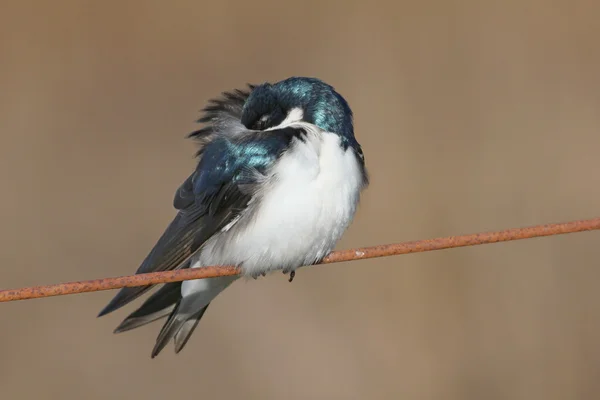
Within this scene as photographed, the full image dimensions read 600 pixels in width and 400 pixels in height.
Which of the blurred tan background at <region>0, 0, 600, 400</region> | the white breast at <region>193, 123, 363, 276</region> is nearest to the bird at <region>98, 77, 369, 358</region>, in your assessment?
the white breast at <region>193, 123, 363, 276</region>

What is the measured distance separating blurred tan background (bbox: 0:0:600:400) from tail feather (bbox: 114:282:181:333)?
73cm

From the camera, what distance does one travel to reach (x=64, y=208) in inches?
129

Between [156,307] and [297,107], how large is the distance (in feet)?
1.75

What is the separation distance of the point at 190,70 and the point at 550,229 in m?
2.07

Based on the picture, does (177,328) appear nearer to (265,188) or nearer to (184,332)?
(184,332)

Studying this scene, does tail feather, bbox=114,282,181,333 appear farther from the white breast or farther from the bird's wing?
the white breast

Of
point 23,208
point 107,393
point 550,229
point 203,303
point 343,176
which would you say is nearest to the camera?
point 550,229

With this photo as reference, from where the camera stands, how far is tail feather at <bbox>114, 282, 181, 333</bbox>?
7.13 feet

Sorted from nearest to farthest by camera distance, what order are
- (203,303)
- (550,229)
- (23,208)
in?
1. (550,229)
2. (203,303)
3. (23,208)

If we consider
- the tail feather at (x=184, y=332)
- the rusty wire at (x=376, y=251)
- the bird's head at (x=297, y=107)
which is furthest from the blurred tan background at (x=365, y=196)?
the rusty wire at (x=376, y=251)

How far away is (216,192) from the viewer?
2.11m

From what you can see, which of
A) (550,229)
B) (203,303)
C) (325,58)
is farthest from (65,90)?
(550,229)

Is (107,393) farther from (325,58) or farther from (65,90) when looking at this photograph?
(325,58)

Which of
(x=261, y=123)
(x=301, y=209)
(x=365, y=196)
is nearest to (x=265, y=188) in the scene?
(x=301, y=209)
